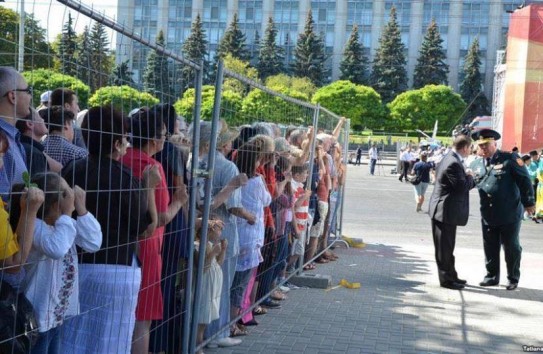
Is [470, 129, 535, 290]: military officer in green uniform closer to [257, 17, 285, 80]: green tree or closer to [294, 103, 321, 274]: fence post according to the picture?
[294, 103, 321, 274]: fence post

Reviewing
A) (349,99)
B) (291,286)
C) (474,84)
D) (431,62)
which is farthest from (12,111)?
(474,84)

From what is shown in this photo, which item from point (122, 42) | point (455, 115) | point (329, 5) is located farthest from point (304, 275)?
point (329, 5)

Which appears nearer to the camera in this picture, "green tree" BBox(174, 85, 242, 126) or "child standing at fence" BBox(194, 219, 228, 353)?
"green tree" BBox(174, 85, 242, 126)

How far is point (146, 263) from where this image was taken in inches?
165

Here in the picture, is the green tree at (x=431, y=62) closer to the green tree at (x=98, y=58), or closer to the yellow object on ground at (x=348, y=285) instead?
the yellow object on ground at (x=348, y=285)

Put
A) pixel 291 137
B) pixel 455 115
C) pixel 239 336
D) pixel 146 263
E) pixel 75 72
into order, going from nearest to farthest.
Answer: pixel 75 72 → pixel 146 263 → pixel 239 336 → pixel 291 137 → pixel 455 115

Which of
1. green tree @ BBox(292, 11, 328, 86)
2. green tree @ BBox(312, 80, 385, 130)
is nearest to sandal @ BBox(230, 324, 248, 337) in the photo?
green tree @ BBox(312, 80, 385, 130)

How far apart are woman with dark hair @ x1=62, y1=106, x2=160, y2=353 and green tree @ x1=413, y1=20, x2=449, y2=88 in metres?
86.0

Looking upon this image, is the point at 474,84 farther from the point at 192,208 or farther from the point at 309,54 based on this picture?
the point at 192,208

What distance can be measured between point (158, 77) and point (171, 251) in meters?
1.18

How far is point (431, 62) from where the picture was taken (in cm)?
8725

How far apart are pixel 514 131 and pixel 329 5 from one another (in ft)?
217

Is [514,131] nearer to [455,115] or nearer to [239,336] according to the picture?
[239,336]

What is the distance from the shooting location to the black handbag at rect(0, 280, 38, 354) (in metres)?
2.92
